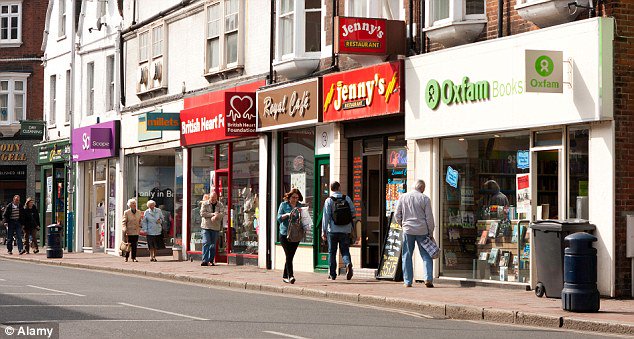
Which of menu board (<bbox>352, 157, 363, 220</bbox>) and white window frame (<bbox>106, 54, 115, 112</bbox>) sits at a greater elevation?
white window frame (<bbox>106, 54, 115, 112</bbox>)

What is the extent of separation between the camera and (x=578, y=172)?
18844 millimetres

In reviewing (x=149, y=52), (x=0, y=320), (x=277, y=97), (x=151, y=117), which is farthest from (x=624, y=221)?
(x=149, y=52)

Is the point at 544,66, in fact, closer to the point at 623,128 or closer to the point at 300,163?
the point at 623,128

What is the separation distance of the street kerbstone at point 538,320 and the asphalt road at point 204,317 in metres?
0.41

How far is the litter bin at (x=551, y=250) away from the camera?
1781 cm

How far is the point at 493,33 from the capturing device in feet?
68.2

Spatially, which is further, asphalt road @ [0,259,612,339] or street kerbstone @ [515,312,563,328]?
street kerbstone @ [515,312,563,328]

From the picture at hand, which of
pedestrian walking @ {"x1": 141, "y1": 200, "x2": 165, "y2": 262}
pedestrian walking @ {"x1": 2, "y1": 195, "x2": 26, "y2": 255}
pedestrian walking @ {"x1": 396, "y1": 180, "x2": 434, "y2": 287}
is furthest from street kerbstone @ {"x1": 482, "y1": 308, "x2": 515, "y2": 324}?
pedestrian walking @ {"x1": 2, "y1": 195, "x2": 26, "y2": 255}

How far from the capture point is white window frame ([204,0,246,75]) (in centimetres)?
3016

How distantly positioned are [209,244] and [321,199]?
4710 millimetres

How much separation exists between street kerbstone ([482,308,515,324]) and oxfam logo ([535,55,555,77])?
14.6 feet

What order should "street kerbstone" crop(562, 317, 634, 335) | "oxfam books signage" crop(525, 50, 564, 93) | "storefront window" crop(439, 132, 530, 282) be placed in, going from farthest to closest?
"storefront window" crop(439, 132, 530, 282) < "oxfam books signage" crop(525, 50, 564, 93) < "street kerbstone" crop(562, 317, 634, 335)

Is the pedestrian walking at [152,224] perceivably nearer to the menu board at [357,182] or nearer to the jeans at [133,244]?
the jeans at [133,244]

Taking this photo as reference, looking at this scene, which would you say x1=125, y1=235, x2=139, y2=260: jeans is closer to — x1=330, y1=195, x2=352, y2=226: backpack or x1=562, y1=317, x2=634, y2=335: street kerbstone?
x1=330, y1=195, x2=352, y2=226: backpack
